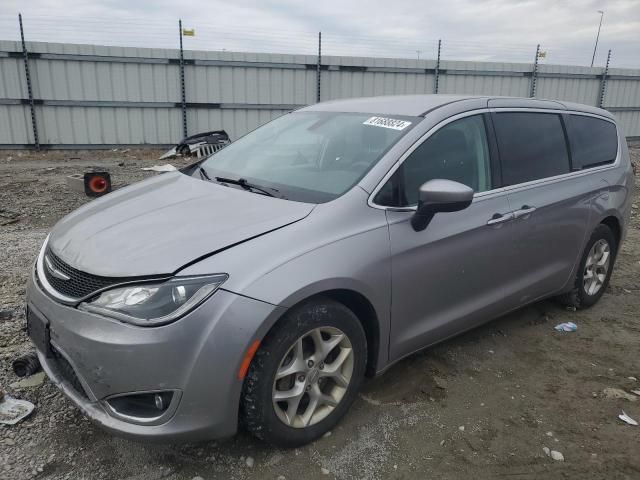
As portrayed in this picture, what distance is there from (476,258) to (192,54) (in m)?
12.5

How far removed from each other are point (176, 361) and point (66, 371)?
0.65 metres

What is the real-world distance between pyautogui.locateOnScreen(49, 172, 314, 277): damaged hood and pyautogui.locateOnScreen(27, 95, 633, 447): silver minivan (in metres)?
0.01

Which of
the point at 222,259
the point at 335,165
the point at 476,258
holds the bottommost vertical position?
the point at 476,258

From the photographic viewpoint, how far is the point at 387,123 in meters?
3.16

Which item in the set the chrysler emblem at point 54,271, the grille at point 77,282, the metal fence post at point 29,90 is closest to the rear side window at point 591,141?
the grille at point 77,282

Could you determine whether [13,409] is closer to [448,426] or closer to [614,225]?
[448,426]

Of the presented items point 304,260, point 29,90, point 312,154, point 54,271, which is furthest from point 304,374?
point 29,90

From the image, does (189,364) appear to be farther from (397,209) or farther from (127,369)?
(397,209)

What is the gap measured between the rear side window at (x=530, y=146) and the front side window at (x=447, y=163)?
0.61 feet

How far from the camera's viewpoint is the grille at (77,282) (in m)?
2.22

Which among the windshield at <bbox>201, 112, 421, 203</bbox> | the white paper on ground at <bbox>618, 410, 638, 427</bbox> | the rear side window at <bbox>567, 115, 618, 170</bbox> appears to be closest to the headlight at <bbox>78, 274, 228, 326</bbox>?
the windshield at <bbox>201, 112, 421, 203</bbox>

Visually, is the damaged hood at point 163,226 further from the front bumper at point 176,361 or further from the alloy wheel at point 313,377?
the alloy wheel at point 313,377

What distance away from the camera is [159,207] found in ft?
9.21

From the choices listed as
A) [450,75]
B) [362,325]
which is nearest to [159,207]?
[362,325]
